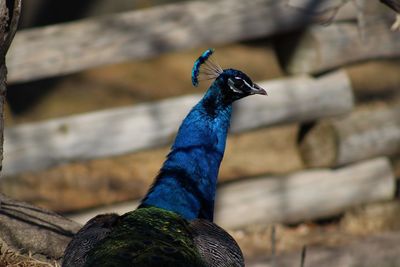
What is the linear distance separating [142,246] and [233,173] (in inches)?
201

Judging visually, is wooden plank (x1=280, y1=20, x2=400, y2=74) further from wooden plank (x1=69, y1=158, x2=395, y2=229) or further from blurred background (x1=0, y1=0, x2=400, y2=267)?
wooden plank (x1=69, y1=158, x2=395, y2=229)

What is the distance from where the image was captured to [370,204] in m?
7.30

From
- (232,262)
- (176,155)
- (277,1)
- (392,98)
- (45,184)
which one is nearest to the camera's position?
(232,262)

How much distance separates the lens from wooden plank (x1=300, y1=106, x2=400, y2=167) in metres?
6.98

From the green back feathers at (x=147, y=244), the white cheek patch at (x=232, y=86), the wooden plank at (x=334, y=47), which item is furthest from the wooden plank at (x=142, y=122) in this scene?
the green back feathers at (x=147, y=244)

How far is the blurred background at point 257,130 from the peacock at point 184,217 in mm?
1034

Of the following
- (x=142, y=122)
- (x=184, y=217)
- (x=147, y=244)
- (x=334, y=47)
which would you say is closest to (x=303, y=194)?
(x=334, y=47)

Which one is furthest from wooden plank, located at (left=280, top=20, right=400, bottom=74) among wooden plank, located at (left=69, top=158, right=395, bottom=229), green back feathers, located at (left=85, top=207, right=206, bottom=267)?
green back feathers, located at (left=85, top=207, right=206, bottom=267)

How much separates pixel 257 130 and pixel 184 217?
278 centimetres

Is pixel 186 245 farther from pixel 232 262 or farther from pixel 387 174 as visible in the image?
pixel 387 174

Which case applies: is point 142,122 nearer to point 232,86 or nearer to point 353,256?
point 353,256

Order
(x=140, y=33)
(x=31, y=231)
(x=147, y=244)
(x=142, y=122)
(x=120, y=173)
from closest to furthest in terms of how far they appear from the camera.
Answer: (x=147, y=244) < (x=31, y=231) < (x=140, y=33) < (x=142, y=122) < (x=120, y=173)

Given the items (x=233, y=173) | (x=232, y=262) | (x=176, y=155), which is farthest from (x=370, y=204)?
(x=232, y=262)

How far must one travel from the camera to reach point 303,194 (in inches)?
278
